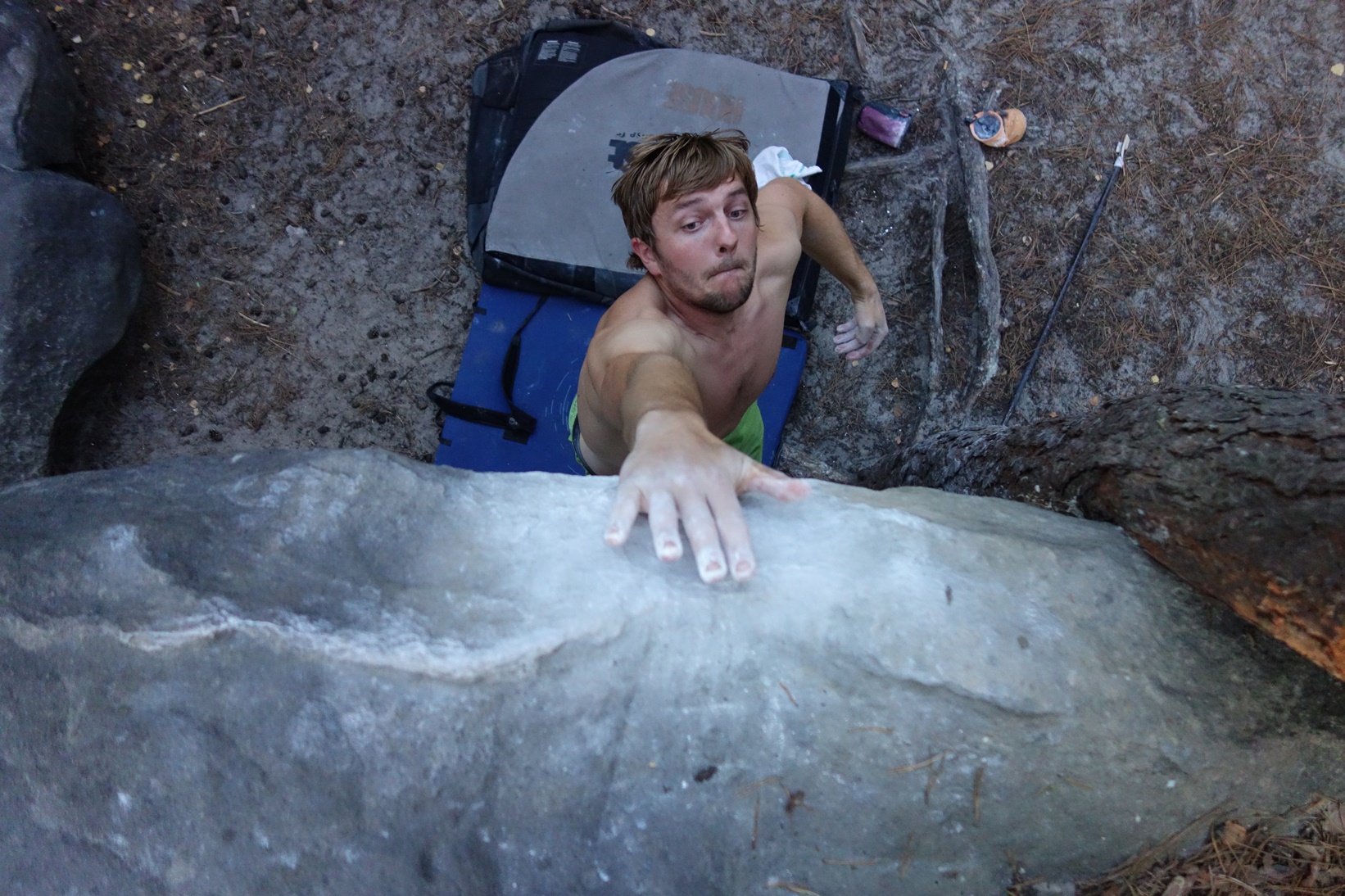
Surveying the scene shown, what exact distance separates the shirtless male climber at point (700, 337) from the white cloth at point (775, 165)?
0.30 m

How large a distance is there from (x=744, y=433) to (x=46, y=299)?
8.72 feet

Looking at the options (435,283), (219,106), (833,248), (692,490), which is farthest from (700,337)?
(219,106)

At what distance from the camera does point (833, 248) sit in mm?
2902

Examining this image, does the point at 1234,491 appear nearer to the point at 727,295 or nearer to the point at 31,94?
the point at 727,295

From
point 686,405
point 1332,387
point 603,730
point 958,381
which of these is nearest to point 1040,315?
point 958,381

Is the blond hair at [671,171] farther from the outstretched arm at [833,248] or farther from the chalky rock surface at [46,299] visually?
the chalky rock surface at [46,299]

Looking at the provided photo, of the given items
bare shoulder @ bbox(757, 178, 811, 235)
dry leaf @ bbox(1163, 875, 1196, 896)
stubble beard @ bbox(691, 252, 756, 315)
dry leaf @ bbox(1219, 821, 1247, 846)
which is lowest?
dry leaf @ bbox(1163, 875, 1196, 896)

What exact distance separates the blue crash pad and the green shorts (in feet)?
0.29

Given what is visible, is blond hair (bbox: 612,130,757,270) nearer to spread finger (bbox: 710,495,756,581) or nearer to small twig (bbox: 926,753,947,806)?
spread finger (bbox: 710,495,756,581)

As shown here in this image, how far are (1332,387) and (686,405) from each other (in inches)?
126

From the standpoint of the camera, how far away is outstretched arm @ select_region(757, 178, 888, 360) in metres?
2.81

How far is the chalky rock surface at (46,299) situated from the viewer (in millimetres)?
2760

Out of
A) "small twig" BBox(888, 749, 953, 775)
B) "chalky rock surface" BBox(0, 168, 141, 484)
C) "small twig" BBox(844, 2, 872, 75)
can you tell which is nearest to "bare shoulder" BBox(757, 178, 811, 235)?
"small twig" BBox(844, 2, 872, 75)

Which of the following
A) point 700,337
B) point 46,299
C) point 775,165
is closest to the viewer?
point 700,337
